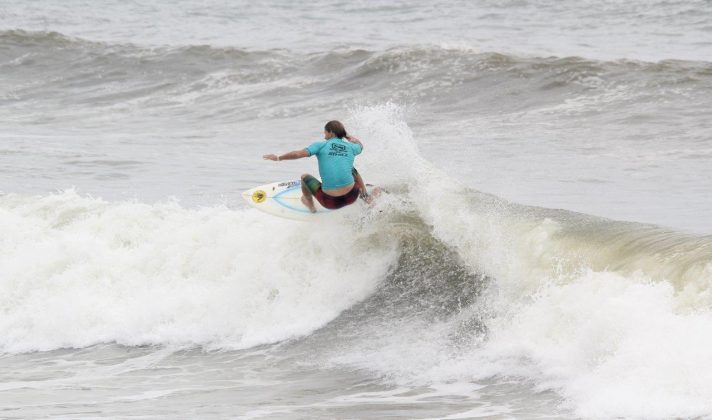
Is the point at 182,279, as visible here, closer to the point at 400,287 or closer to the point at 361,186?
the point at 361,186

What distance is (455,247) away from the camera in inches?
448

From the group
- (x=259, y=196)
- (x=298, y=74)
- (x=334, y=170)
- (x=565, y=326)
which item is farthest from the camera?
(x=298, y=74)

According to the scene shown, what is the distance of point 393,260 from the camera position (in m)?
11.7

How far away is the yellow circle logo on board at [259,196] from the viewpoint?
39.5 feet

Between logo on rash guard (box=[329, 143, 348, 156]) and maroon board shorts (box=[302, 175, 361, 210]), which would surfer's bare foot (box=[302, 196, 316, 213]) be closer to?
maroon board shorts (box=[302, 175, 361, 210])

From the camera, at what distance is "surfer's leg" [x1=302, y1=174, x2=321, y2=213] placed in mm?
11539

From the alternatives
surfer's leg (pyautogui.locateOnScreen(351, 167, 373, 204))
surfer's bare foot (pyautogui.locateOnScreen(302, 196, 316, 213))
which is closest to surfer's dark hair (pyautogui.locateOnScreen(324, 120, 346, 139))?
surfer's leg (pyautogui.locateOnScreen(351, 167, 373, 204))


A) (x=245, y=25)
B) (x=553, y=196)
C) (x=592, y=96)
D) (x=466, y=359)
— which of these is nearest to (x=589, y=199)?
(x=553, y=196)

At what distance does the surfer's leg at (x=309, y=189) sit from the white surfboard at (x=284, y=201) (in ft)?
0.17

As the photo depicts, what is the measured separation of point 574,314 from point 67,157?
12282 millimetres

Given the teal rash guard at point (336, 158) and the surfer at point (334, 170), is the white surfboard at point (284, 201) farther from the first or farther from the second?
the teal rash guard at point (336, 158)

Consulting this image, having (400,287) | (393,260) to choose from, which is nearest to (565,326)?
(400,287)

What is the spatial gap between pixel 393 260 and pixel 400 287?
437 mm

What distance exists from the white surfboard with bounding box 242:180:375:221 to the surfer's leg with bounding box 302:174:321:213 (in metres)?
0.05
